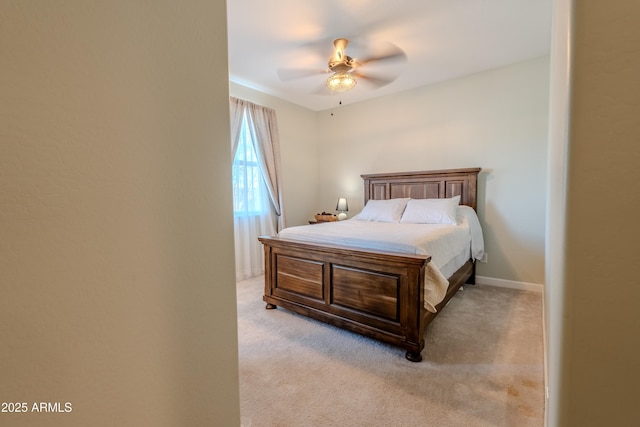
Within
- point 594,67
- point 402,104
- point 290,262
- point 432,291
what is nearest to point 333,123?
point 402,104

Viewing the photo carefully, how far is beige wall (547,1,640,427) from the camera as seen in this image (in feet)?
1.76

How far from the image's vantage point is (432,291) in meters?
1.94

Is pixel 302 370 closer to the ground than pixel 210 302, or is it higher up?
closer to the ground

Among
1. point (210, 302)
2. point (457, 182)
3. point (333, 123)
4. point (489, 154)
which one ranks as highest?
point (333, 123)

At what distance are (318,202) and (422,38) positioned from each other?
10.1ft

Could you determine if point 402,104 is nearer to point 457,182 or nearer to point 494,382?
point 457,182

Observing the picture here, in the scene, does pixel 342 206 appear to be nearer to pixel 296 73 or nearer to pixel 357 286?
pixel 296 73

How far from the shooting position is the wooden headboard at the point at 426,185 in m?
3.46

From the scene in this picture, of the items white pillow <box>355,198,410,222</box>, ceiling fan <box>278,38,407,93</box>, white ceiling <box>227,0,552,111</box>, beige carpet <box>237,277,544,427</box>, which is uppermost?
white ceiling <box>227,0,552,111</box>

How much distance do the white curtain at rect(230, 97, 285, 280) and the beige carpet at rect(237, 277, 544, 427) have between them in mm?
1471

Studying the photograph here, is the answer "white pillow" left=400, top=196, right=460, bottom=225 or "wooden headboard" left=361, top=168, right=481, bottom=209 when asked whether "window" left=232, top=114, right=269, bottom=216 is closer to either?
"wooden headboard" left=361, top=168, right=481, bottom=209

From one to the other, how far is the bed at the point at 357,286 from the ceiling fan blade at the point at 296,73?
206cm

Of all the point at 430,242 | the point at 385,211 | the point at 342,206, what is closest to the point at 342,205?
the point at 342,206

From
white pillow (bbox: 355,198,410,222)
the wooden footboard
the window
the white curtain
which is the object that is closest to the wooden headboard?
white pillow (bbox: 355,198,410,222)
